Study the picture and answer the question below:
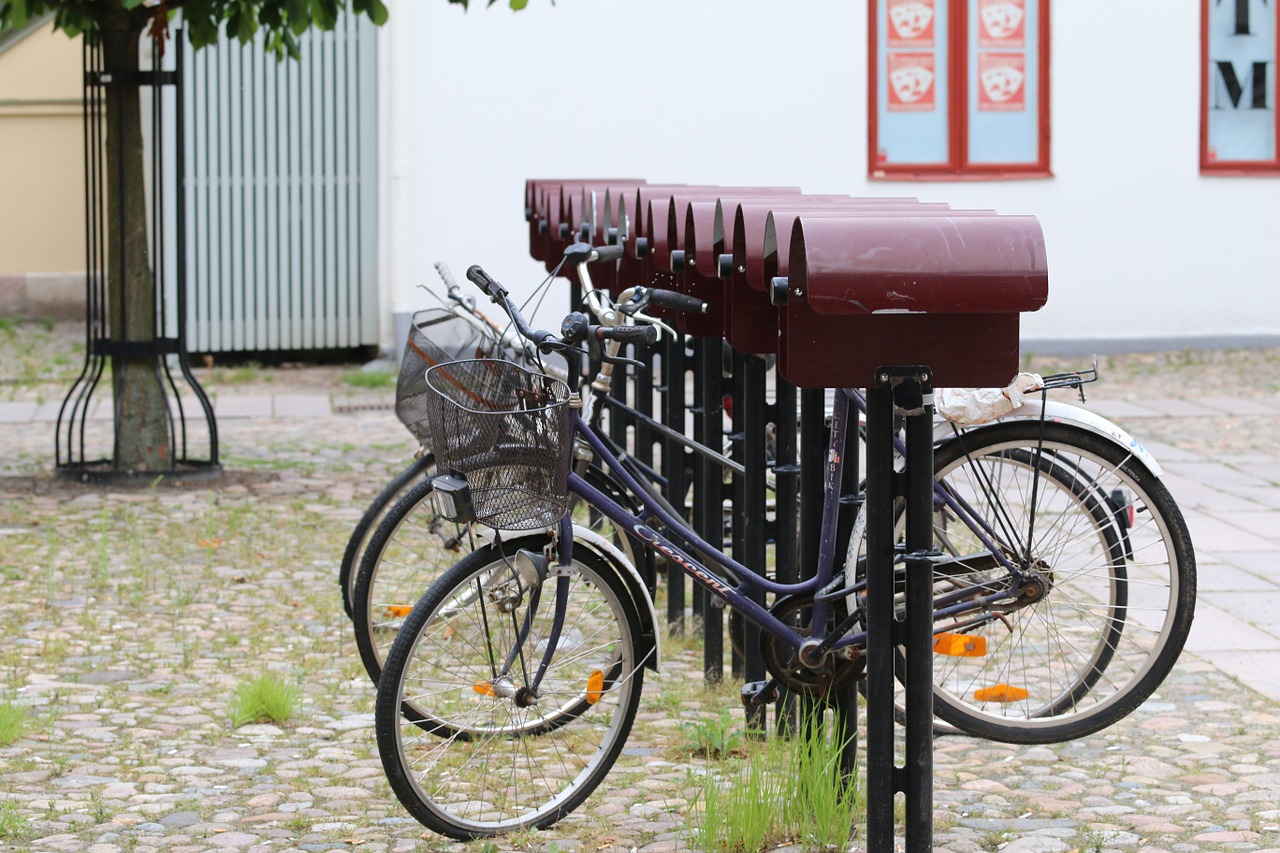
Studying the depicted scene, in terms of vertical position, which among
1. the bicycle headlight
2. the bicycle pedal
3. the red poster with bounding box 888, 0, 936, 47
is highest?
the red poster with bounding box 888, 0, 936, 47

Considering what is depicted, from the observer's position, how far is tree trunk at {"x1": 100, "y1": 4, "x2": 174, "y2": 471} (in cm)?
815

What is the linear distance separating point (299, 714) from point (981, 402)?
206cm

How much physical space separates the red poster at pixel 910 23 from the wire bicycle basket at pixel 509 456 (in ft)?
32.8

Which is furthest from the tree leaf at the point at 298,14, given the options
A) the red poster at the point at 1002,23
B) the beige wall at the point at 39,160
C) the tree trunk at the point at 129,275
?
the beige wall at the point at 39,160

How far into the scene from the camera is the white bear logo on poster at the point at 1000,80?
516 inches

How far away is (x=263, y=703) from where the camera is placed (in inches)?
185

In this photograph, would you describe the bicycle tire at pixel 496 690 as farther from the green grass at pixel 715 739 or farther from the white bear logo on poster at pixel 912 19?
the white bear logo on poster at pixel 912 19

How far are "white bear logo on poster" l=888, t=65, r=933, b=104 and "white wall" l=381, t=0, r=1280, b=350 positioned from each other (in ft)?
1.03

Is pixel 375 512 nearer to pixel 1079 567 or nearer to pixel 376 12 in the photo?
pixel 1079 567

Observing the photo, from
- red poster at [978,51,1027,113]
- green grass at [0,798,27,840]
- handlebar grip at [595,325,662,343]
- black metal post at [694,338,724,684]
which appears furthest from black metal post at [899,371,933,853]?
red poster at [978,51,1027,113]

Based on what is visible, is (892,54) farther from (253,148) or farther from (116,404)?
(116,404)

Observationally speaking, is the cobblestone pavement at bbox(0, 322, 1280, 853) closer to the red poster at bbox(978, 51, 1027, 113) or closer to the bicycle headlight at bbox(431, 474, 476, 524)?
the bicycle headlight at bbox(431, 474, 476, 524)

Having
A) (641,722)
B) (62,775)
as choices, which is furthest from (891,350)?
(62,775)

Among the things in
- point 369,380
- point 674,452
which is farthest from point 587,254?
point 369,380
